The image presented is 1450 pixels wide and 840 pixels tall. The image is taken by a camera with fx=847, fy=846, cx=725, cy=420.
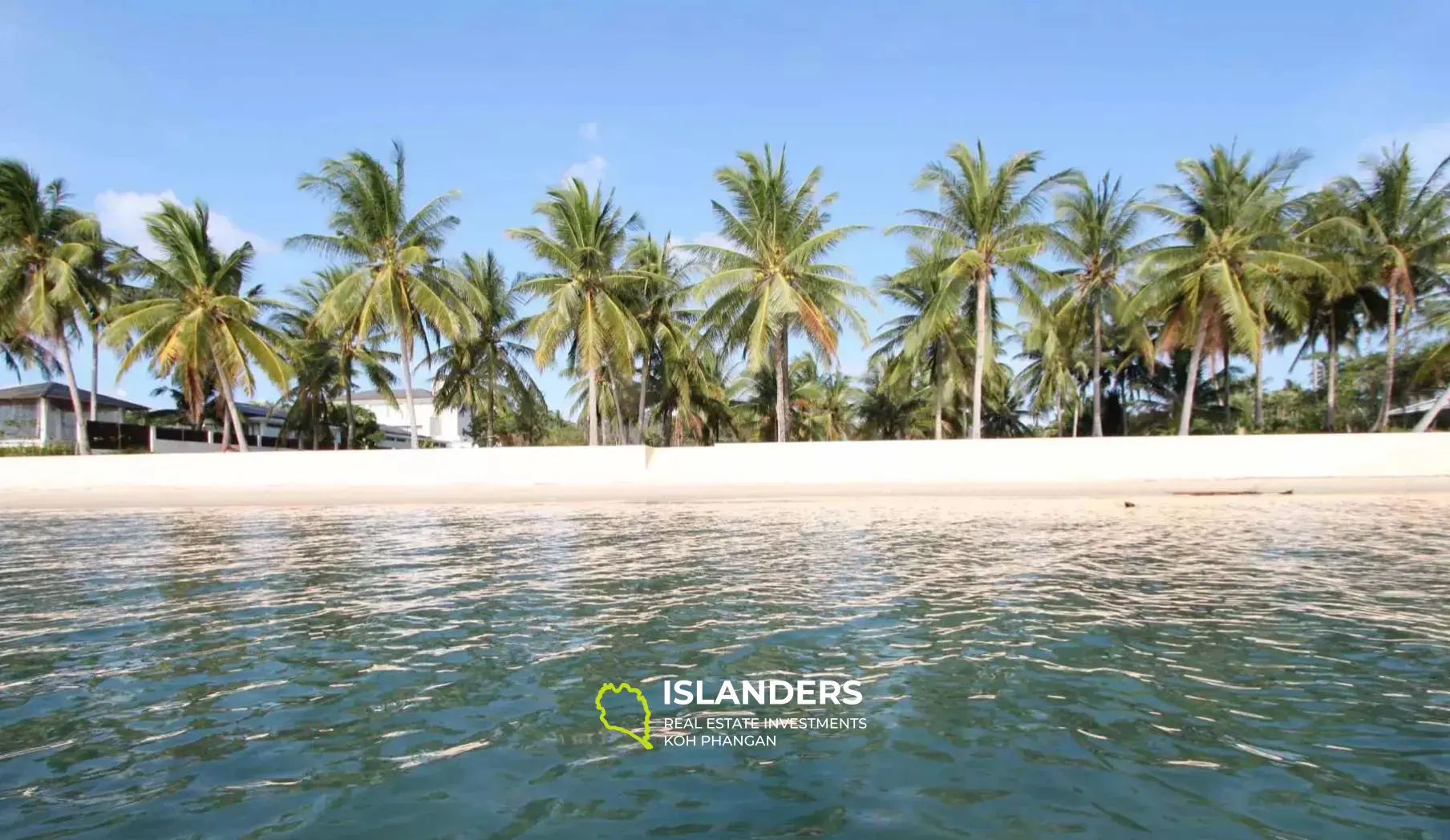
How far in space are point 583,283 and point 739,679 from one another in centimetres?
2517

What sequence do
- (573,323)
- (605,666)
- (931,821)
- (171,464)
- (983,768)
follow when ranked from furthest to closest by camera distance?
1. (573,323)
2. (171,464)
3. (605,666)
4. (983,768)
5. (931,821)

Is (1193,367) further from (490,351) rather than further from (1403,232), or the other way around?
(490,351)

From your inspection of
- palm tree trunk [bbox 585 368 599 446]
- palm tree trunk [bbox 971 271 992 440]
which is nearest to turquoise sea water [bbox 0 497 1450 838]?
palm tree trunk [bbox 971 271 992 440]

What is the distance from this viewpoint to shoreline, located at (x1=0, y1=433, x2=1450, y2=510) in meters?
22.3

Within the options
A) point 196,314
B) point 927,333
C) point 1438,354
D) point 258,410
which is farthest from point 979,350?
point 258,410

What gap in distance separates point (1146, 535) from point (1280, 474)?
569 inches

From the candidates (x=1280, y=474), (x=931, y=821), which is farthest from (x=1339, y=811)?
(x=1280, y=474)

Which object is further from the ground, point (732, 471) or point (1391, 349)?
→ point (1391, 349)

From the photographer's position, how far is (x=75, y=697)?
5195mm

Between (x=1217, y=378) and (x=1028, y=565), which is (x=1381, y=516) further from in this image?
(x=1217, y=378)

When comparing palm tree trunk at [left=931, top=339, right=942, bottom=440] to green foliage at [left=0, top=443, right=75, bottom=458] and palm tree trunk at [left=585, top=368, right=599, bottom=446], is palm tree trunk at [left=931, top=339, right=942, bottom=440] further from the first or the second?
green foliage at [left=0, top=443, right=75, bottom=458]

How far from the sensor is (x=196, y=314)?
97.0ft

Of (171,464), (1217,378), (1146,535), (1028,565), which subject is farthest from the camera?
(1217,378)

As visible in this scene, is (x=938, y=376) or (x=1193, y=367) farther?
(x=938, y=376)
